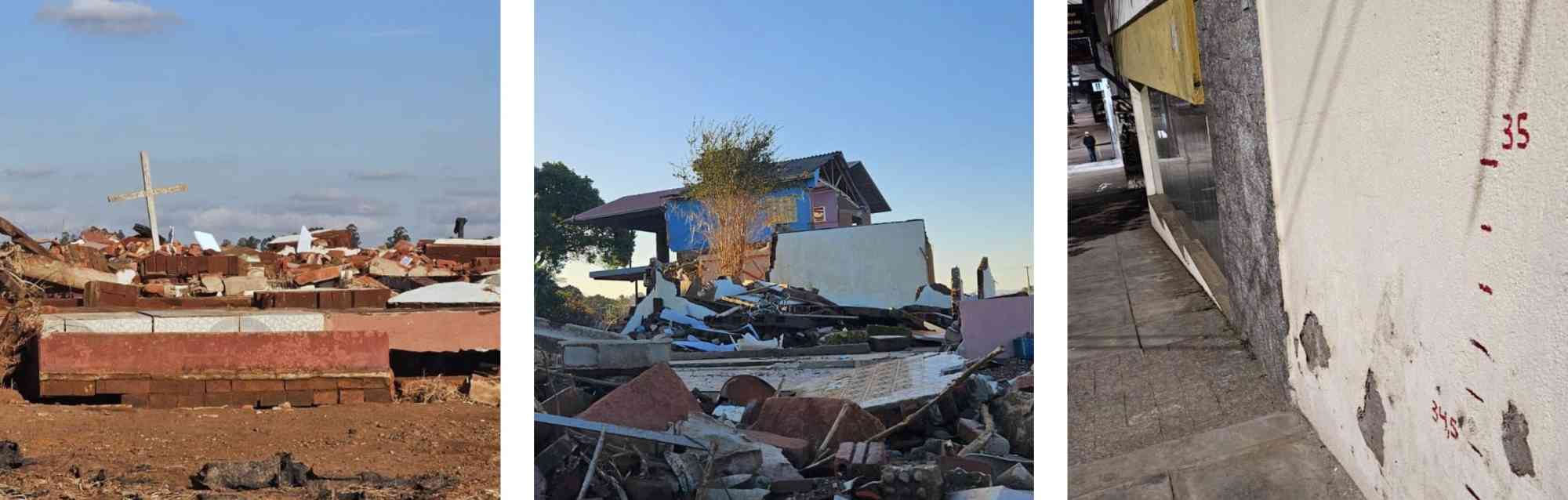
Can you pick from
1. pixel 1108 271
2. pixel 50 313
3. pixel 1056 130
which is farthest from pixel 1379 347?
pixel 50 313

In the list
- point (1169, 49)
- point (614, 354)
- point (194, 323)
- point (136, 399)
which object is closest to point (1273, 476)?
point (614, 354)

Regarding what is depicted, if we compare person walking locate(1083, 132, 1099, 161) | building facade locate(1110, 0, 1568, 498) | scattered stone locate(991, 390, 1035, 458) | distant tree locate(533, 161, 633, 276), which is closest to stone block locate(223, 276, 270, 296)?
distant tree locate(533, 161, 633, 276)

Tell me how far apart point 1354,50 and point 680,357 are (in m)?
2.21

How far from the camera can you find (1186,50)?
4141 millimetres

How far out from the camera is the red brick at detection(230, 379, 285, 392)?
262 inches

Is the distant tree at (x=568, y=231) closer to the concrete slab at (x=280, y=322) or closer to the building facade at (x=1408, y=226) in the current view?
the building facade at (x=1408, y=226)

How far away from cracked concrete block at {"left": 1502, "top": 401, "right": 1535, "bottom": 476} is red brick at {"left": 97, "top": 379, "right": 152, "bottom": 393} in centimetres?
707

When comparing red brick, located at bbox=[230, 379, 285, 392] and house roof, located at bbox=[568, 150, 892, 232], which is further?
red brick, located at bbox=[230, 379, 285, 392]

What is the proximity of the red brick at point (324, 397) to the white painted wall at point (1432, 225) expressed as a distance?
5.75m

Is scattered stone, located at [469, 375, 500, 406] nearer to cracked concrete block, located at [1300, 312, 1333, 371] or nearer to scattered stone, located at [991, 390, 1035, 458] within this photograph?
scattered stone, located at [991, 390, 1035, 458]

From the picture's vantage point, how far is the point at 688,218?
3680 mm

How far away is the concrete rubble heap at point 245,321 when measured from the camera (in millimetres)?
6574

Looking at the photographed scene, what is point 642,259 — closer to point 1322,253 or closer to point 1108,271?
point 1322,253

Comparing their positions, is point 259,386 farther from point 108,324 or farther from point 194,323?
point 108,324
